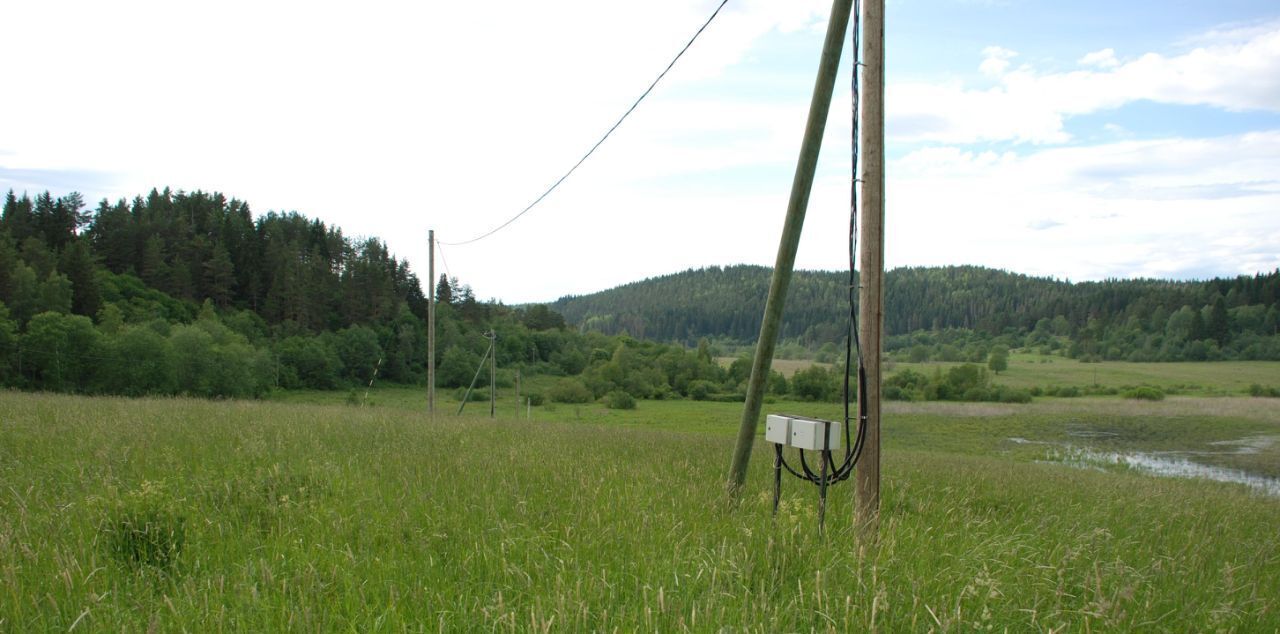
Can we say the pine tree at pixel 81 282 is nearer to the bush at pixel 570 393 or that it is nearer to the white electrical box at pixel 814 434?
the bush at pixel 570 393

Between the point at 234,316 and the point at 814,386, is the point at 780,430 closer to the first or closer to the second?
the point at 234,316

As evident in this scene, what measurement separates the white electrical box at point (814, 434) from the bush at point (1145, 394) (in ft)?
278

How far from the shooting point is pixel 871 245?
5422mm

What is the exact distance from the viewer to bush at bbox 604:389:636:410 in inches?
2936

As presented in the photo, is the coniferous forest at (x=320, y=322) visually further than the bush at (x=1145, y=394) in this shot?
No

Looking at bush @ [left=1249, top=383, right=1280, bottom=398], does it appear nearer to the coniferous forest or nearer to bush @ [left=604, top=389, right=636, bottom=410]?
the coniferous forest

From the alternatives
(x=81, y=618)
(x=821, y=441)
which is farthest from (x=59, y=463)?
(x=821, y=441)

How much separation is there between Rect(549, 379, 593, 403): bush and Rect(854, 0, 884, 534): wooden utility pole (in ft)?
246

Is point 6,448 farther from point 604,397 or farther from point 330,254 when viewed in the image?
point 330,254

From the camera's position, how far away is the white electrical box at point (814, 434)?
498 centimetres

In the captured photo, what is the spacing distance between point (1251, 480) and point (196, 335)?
206 feet

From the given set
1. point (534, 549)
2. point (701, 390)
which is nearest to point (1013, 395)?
point (701, 390)

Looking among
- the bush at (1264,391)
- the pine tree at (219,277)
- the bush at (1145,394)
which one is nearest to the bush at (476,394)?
the pine tree at (219,277)

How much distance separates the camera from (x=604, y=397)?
7856 cm
